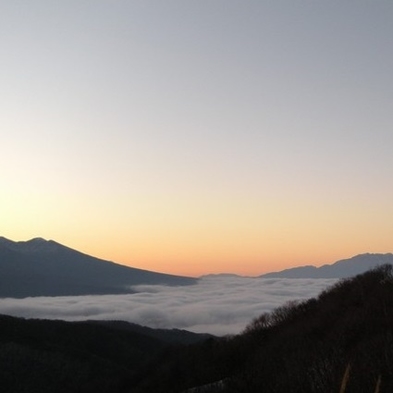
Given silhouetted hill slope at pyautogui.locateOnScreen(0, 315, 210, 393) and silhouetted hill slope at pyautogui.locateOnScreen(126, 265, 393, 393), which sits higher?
silhouetted hill slope at pyautogui.locateOnScreen(126, 265, 393, 393)

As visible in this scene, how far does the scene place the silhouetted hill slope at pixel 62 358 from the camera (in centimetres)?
13662

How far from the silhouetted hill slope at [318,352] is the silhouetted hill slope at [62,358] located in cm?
5384

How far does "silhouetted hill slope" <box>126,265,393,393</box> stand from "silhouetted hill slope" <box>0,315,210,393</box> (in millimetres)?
53844

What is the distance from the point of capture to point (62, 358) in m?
157

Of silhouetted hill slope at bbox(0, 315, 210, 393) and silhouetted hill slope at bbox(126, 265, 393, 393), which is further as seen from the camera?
silhouetted hill slope at bbox(0, 315, 210, 393)

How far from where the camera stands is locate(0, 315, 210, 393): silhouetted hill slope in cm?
13662

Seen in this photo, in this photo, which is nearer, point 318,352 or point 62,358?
point 318,352

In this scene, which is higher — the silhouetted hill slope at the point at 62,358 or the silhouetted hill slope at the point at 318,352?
the silhouetted hill slope at the point at 318,352

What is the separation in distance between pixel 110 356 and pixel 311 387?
165 m

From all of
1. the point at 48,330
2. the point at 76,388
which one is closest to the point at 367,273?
the point at 76,388

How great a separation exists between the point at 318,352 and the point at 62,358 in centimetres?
13866

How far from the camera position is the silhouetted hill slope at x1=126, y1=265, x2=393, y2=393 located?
2262cm

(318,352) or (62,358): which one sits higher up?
(318,352)

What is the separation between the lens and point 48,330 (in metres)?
190
